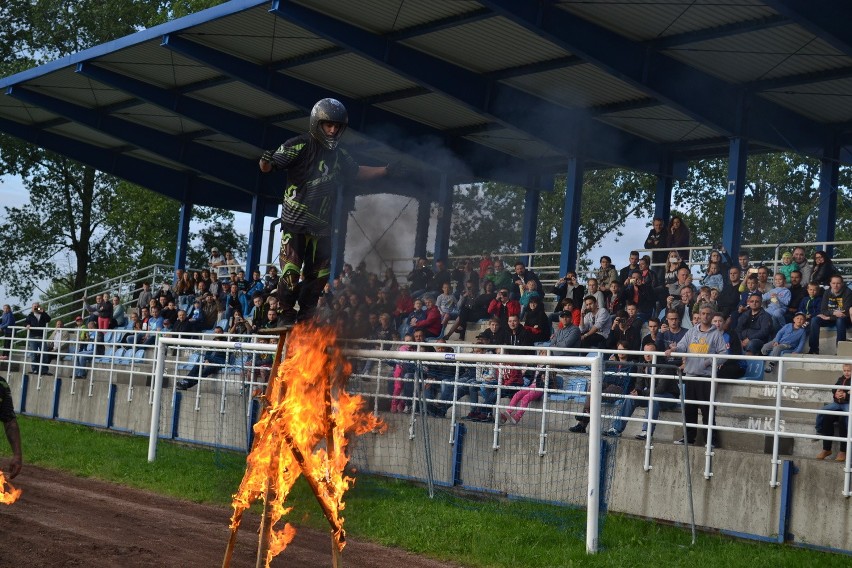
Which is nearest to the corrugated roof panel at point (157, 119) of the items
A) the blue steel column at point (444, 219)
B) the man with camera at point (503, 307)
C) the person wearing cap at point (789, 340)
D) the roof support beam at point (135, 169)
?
the roof support beam at point (135, 169)

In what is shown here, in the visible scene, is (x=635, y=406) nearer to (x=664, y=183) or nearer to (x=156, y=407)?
(x=156, y=407)

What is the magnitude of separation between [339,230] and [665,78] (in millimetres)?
14004

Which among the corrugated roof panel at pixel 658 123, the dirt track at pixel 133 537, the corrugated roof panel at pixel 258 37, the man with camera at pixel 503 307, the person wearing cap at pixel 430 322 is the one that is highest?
the corrugated roof panel at pixel 258 37

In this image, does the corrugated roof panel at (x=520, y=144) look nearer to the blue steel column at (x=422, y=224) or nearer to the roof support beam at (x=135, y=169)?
the blue steel column at (x=422, y=224)

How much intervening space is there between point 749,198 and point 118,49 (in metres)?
28.4

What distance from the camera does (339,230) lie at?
7953mm

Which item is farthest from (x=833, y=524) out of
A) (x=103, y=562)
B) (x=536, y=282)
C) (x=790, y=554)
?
(x=103, y=562)

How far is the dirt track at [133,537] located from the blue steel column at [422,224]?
13.4 feet

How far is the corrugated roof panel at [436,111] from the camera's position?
14.6 metres

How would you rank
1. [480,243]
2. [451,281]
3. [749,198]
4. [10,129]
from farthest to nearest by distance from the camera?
[749,198], [10,129], [451,281], [480,243]

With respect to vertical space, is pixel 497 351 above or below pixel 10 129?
below

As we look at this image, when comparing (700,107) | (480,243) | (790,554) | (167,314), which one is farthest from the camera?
(167,314)

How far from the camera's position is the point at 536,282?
1697 cm

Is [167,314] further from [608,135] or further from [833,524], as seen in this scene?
[833,524]
